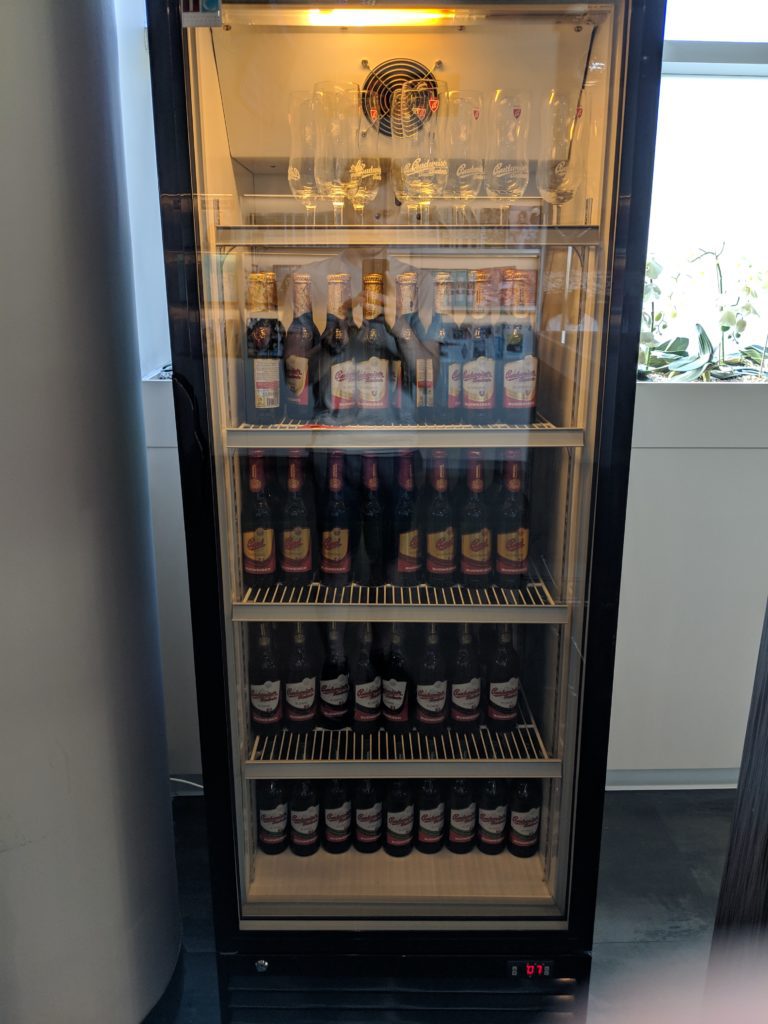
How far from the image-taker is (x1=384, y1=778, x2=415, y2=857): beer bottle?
193 centimetres

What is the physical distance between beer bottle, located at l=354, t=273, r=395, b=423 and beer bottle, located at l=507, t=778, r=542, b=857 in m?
0.95

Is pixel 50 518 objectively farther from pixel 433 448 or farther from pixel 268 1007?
pixel 268 1007

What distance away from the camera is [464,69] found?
1.56 metres

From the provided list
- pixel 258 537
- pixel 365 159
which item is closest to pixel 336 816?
pixel 258 537

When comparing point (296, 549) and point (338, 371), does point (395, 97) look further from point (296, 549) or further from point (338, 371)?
point (296, 549)

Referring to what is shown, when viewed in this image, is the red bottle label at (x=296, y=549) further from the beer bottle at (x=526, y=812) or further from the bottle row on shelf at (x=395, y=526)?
the beer bottle at (x=526, y=812)

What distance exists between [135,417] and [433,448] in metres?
0.61

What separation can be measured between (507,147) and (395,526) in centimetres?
82

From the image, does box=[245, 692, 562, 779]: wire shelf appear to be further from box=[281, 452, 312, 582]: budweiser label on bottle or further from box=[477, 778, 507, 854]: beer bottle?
box=[281, 452, 312, 582]: budweiser label on bottle

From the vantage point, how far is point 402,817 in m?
1.93

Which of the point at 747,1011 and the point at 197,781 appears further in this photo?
the point at 197,781

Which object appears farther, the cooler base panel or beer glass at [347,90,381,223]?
the cooler base panel

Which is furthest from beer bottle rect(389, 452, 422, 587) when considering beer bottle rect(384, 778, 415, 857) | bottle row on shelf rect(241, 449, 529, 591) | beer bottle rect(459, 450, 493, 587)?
beer bottle rect(384, 778, 415, 857)

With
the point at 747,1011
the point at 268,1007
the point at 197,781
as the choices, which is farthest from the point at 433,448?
the point at 197,781
